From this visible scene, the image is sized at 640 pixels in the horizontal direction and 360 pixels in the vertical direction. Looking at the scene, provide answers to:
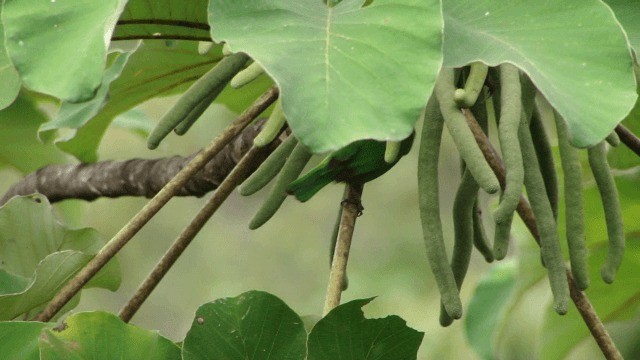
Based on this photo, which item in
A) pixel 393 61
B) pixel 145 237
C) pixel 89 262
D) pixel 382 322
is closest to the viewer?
pixel 393 61

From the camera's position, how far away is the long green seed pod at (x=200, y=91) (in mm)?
792

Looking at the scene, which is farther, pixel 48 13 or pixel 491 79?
pixel 491 79

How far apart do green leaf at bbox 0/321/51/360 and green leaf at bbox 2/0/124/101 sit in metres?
0.20

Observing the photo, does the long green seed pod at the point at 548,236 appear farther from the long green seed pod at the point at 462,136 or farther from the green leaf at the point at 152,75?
the green leaf at the point at 152,75

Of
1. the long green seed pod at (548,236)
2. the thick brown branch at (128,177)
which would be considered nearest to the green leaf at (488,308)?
the thick brown branch at (128,177)

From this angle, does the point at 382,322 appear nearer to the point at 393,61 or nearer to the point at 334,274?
the point at 334,274

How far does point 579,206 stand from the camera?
2.24ft

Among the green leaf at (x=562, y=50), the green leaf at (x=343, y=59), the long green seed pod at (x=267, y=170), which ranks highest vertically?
the green leaf at (x=343, y=59)

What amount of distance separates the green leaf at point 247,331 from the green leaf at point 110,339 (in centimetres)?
3

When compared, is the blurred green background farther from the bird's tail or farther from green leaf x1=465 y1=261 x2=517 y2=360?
the bird's tail

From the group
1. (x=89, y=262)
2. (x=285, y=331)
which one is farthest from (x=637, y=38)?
(x=89, y=262)

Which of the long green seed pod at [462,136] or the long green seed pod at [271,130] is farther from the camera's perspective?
the long green seed pod at [271,130]

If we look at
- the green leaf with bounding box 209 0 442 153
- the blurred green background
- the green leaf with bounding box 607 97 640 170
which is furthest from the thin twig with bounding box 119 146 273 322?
the blurred green background

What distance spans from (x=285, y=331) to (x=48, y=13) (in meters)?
0.27
